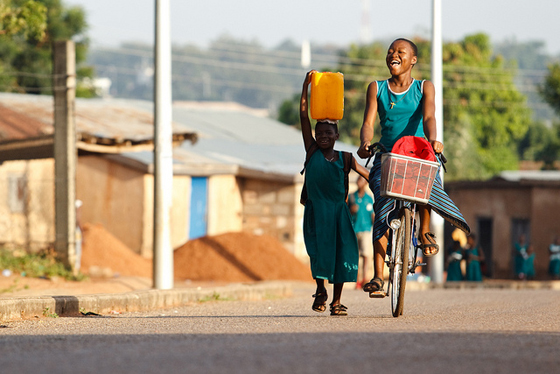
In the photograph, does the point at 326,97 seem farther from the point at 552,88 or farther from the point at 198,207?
the point at 552,88

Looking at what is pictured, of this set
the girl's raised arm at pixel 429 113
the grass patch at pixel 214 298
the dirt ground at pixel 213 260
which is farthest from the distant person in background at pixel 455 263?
the girl's raised arm at pixel 429 113

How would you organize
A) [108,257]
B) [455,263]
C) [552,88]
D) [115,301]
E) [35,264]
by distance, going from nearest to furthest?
[115,301]
[35,264]
[108,257]
[455,263]
[552,88]

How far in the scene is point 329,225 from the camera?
7.41 metres

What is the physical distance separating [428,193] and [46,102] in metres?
18.1

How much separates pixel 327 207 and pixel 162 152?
520 cm

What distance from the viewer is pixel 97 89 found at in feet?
146

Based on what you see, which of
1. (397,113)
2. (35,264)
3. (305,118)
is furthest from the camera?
(35,264)

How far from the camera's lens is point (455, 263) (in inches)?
779

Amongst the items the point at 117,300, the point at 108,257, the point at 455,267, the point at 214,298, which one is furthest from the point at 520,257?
the point at 117,300

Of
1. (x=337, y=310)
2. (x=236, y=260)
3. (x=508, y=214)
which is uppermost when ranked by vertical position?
(x=337, y=310)

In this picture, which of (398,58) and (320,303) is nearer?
(398,58)

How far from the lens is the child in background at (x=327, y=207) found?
291 inches

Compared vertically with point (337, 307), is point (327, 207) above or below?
above

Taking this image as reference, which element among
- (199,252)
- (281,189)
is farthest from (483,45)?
(199,252)
